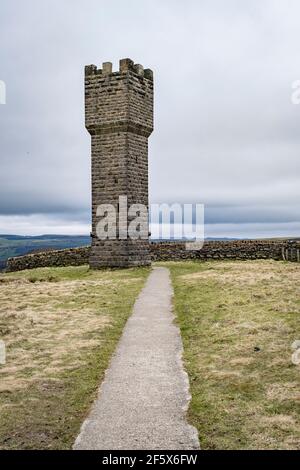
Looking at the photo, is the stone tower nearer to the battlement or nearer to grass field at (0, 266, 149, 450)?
the battlement

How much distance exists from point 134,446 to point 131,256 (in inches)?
922

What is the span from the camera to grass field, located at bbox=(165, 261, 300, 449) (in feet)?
20.5

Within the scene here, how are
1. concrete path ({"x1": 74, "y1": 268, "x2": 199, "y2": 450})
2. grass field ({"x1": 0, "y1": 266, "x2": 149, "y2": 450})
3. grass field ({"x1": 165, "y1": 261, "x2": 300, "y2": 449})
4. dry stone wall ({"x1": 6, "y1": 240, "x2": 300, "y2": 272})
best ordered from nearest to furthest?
concrete path ({"x1": 74, "y1": 268, "x2": 199, "y2": 450}), grass field ({"x1": 165, "y1": 261, "x2": 300, "y2": 449}), grass field ({"x1": 0, "y1": 266, "x2": 149, "y2": 450}), dry stone wall ({"x1": 6, "y1": 240, "x2": 300, "y2": 272})

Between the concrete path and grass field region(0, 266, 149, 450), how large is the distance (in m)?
0.28

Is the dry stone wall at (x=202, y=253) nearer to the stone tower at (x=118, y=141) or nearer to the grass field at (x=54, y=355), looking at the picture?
the stone tower at (x=118, y=141)

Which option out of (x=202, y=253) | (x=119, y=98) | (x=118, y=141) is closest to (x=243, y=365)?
(x=118, y=141)

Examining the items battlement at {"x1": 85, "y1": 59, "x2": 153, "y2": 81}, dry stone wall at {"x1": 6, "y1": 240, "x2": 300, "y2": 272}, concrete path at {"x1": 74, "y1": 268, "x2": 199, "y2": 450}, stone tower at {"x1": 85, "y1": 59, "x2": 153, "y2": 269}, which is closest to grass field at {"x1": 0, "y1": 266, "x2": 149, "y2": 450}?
concrete path at {"x1": 74, "y1": 268, "x2": 199, "y2": 450}

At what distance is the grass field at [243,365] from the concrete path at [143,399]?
25cm

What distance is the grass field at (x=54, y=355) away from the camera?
6.61 m

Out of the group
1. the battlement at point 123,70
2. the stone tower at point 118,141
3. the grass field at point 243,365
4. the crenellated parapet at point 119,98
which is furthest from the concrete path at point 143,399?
the battlement at point 123,70

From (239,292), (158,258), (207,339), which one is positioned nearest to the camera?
(207,339)

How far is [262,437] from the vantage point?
237 inches
